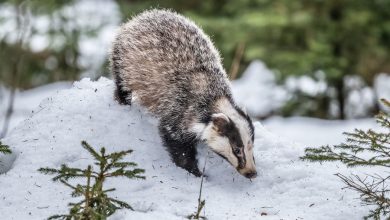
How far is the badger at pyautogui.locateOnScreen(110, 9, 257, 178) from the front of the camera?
5082 mm

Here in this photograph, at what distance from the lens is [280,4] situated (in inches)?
444

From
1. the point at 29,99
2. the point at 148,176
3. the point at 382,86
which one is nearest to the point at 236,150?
the point at 148,176

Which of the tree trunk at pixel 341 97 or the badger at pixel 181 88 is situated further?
the tree trunk at pixel 341 97

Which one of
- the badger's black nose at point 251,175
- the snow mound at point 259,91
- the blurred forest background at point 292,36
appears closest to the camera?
the badger's black nose at point 251,175

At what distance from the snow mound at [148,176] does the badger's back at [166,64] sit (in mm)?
314

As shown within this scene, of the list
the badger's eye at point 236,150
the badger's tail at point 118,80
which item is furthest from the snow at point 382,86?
the badger's eye at point 236,150

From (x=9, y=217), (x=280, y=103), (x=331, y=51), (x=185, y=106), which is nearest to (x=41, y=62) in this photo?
(x=280, y=103)

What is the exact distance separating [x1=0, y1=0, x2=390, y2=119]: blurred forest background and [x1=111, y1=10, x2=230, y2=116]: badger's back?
9.30 ft

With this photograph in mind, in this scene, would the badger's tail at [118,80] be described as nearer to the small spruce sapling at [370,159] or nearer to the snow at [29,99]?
the small spruce sapling at [370,159]

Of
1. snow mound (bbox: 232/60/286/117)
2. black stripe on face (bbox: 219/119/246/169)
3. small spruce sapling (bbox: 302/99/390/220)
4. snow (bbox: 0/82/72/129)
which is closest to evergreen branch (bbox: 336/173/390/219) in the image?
small spruce sapling (bbox: 302/99/390/220)

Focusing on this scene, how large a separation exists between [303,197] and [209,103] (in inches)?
52.9

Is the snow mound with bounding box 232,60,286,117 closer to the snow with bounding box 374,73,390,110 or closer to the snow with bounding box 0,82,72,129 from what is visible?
the snow with bounding box 374,73,390,110

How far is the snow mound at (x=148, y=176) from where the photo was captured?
14.1ft

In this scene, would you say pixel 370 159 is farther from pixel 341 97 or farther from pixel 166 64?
pixel 341 97
